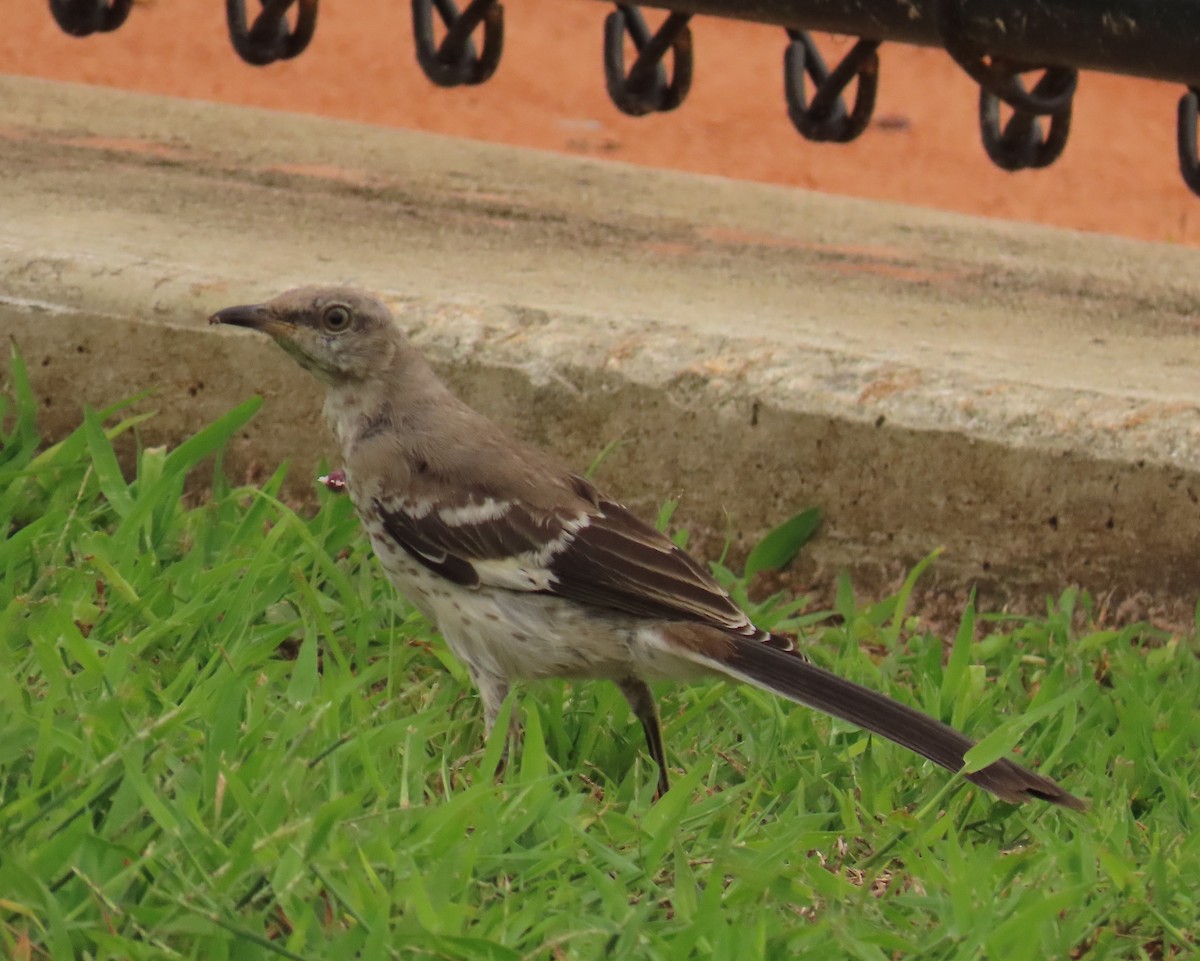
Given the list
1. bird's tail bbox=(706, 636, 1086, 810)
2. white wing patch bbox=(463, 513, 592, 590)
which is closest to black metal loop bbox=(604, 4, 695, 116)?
white wing patch bbox=(463, 513, 592, 590)

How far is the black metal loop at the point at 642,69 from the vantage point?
570cm

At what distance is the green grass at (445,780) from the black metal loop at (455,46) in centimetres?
182

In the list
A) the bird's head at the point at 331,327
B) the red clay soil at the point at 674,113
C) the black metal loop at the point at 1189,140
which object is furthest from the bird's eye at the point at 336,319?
the red clay soil at the point at 674,113

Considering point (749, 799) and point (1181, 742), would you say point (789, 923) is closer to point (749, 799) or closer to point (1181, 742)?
point (749, 799)

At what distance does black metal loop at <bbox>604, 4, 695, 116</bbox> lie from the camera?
5.70m

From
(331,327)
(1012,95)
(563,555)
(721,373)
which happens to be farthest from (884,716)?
(1012,95)

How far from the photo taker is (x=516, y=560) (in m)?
3.63

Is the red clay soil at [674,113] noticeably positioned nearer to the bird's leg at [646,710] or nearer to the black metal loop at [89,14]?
the black metal loop at [89,14]

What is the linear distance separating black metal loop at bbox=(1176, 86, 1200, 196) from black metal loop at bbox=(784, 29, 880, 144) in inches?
35.0

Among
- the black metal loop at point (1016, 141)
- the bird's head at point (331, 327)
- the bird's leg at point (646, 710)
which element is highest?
the black metal loop at point (1016, 141)

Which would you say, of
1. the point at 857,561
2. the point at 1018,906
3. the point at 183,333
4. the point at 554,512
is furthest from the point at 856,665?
the point at 183,333

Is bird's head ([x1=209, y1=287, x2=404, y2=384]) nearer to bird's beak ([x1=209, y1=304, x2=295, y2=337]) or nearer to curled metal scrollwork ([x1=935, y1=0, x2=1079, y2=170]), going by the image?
bird's beak ([x1=209, y1=304, x2=295, y2=337])

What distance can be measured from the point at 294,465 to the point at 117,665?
4.14 ft

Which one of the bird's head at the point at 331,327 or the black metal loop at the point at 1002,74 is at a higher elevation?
the black metal loop at the point at 1002,74
